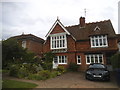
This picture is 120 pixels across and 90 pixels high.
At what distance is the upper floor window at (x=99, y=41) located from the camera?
2005 centimetres

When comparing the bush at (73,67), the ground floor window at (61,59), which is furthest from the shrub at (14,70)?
the ground floor window at (61,59)

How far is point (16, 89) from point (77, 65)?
13.4 m

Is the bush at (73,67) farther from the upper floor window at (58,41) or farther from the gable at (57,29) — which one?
the gable at (57,29)

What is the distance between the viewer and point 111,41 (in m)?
19.8

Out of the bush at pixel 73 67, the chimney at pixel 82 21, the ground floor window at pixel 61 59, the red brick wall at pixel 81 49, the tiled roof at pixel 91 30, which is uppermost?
the chimney at pixel 82 21

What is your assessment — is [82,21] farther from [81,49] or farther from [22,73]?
[22,73]

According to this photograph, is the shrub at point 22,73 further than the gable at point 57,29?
No

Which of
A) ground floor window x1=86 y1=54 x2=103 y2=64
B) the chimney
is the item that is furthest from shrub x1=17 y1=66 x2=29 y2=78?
the chimney

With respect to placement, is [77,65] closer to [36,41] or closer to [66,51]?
[66,51]

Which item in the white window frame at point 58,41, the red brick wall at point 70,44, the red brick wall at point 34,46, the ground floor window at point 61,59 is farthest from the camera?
the red brick wall at point 34,46

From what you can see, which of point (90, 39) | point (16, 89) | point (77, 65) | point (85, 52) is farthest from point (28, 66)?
point (90, 39)

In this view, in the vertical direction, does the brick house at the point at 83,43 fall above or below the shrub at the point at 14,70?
above

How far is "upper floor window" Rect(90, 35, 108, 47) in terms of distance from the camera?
20.0 m

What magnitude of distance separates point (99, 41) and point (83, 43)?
2.82 meters
